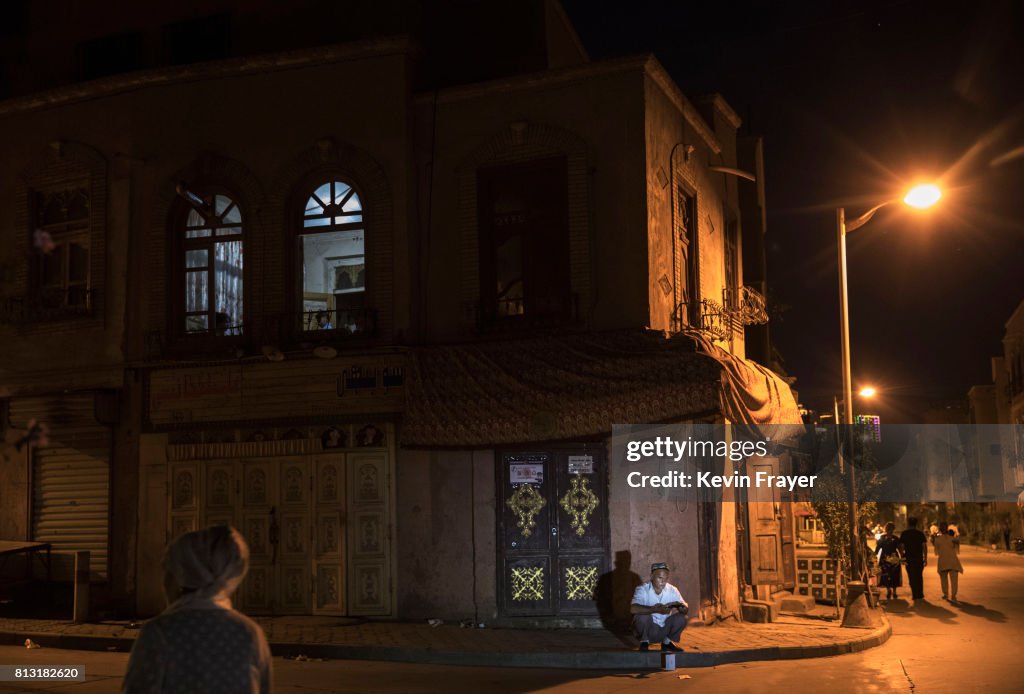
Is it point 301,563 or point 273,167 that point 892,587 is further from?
point 273,167

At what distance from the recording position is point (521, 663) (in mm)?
13953

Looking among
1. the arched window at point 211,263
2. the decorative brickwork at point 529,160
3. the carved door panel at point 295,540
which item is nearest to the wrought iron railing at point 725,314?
the decorative brickwork at point 529,160

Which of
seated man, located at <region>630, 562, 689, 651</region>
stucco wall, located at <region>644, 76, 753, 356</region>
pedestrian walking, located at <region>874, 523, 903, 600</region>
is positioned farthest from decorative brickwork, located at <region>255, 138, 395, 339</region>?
pedestrian walking, located at <region>874, 523, 903, 600</region>

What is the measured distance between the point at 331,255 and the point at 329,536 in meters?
4.46

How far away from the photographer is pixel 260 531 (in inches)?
711

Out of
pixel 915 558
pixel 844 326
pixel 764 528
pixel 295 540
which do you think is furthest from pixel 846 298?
pixel 295 540

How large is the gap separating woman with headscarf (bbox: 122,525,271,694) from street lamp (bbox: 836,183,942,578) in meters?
14.7

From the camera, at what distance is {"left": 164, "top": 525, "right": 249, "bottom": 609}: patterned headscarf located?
4066 mm

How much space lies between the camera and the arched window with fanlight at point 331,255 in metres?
18.2

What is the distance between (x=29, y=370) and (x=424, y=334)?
706cm

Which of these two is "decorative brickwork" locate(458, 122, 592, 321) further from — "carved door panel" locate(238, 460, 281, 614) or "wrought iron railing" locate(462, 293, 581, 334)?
"carved door panel" locate(238, 460, 281, 614)

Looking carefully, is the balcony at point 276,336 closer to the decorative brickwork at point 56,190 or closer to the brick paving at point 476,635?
the decorative brickwork at point 56,190

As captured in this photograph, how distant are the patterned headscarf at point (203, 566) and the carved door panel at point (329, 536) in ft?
44.8

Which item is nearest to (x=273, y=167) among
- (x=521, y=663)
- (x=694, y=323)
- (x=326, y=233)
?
(x=326, y=233)
